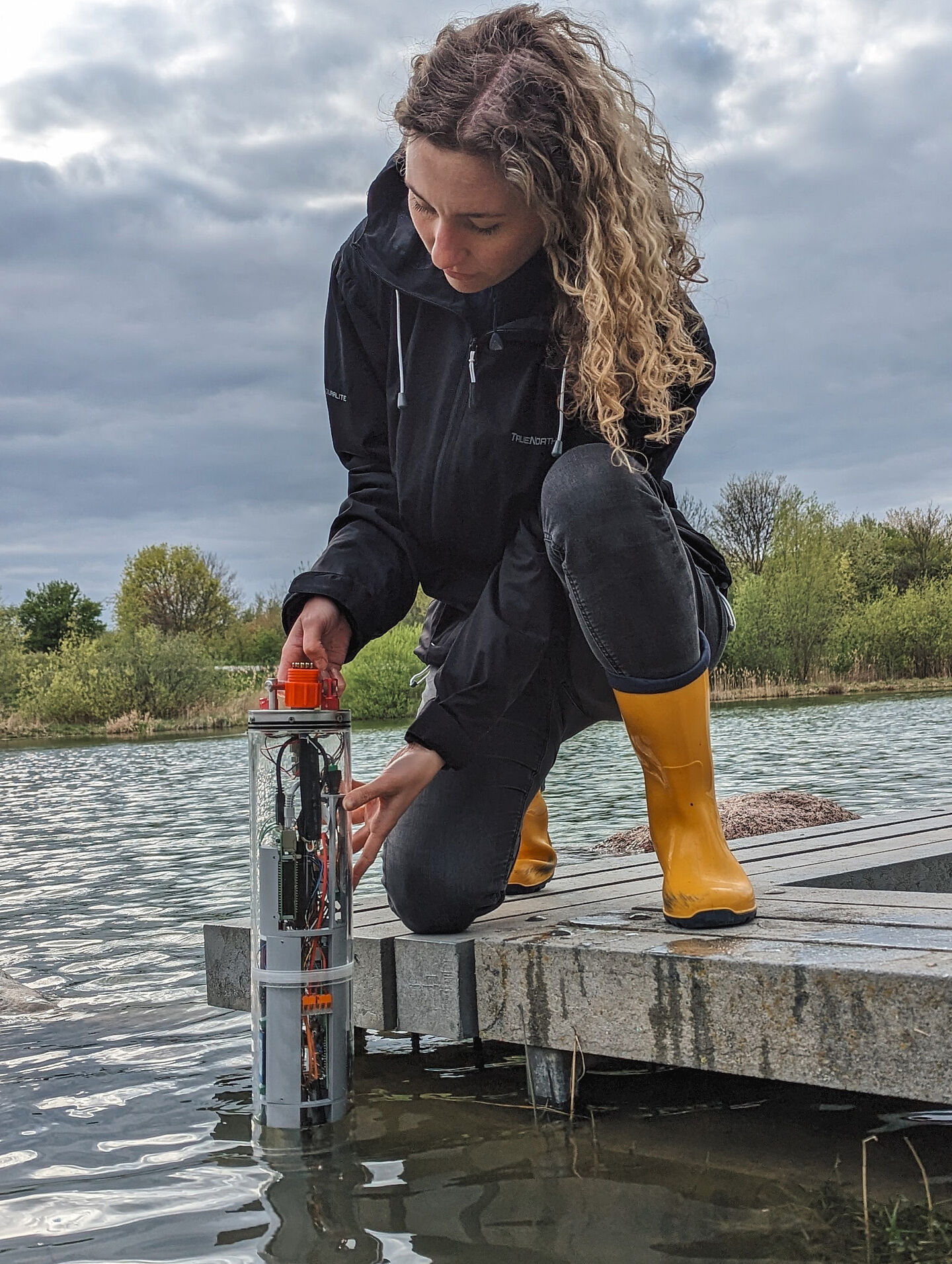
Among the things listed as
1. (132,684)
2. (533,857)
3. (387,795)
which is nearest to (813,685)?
(132,684)

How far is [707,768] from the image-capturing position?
2385 millimetres

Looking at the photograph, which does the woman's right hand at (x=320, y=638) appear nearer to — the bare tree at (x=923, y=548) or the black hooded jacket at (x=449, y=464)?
the black hooded jacket at (x=449, y=464)

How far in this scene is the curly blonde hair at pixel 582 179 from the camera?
2.26 metres

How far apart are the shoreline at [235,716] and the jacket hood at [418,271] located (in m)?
25.0

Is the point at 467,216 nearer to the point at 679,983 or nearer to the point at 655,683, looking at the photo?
the point at 655,683

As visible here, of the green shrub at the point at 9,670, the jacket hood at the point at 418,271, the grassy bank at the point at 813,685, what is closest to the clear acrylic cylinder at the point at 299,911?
the jacket hood at the point at 418,271

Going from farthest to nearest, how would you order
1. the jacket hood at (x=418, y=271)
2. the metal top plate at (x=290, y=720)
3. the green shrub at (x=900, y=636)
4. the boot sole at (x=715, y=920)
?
the green shrub at (x=900, y=636), the jacket hood at (x=418, y=271), the boot sole at (x=715, y=920), the metal top plate at (x=290, y=720)

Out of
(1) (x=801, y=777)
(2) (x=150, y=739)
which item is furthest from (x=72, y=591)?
(1) (x=801, y=777)

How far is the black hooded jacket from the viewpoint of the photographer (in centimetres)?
238

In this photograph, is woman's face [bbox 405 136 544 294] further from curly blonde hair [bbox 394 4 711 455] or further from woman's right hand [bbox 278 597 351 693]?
woman's right hand [bbox 278 597 351 693]

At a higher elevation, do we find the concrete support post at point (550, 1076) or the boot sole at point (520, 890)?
the boot sole at point (520, 890)

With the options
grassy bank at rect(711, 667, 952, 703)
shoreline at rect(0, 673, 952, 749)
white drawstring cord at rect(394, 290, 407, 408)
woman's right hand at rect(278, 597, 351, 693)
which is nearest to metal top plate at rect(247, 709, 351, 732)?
woman's right hand at rect(278, 597, 351, 693)

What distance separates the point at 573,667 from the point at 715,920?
63 centimetres

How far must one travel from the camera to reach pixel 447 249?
7.59 ft
